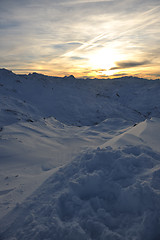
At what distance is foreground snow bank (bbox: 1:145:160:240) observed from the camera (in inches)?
53.9

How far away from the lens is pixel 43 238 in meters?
1.34

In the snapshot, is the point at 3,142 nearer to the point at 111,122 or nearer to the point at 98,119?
the point at 111,122

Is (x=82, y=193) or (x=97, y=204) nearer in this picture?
(x=97, y=204)

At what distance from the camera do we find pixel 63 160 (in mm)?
3367

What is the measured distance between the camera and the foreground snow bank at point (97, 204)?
1370mm

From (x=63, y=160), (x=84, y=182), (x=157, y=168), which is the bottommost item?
(x=63, y=160)

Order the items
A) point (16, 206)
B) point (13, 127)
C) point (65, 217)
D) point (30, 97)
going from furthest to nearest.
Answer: point (30, 97) < point (13, 127) < point (16, 206) < point (65, 217)

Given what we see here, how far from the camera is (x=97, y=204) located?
1.63m

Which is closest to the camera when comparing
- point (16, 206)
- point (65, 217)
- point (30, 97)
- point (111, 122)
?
point (65, 217)

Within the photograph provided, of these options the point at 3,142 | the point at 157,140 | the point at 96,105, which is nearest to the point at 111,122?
the point at 157,140

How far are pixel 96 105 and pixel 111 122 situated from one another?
759 centimetres

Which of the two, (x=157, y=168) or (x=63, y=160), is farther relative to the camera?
(x=63, y=160)

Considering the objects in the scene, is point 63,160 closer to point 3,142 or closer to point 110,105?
point 3,142

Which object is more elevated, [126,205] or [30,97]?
[30,97]
